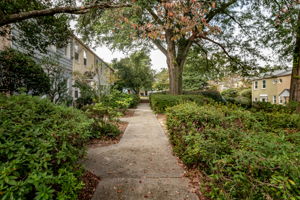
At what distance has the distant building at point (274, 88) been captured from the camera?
23.1 metres

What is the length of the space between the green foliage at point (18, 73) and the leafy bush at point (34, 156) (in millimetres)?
4853

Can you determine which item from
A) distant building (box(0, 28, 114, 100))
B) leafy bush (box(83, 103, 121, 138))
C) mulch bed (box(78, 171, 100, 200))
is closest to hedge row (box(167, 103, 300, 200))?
mulch bed (box(78, 171, 100, 200))

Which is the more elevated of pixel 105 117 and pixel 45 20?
pixel 45 20

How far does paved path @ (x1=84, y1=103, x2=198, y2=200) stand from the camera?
7.79 feet

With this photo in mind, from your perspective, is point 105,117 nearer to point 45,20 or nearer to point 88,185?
point 88,185

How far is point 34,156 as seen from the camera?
128cm

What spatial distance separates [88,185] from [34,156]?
1603 millimetres

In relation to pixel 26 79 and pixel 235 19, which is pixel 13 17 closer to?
pixel 26 79

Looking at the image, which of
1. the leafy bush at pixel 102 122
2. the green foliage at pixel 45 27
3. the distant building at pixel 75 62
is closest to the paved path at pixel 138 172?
the leafy bush at pixel 102 122

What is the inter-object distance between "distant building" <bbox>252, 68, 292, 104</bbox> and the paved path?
23.7 m

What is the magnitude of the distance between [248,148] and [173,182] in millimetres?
1460

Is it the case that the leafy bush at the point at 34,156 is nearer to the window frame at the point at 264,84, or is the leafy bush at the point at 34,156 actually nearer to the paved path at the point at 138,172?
the paved path at the point at 138,172

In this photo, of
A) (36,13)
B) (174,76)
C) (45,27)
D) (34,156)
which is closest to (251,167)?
(34,156)

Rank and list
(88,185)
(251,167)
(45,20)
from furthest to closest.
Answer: (45,20)
(88,185)
(251,167)
